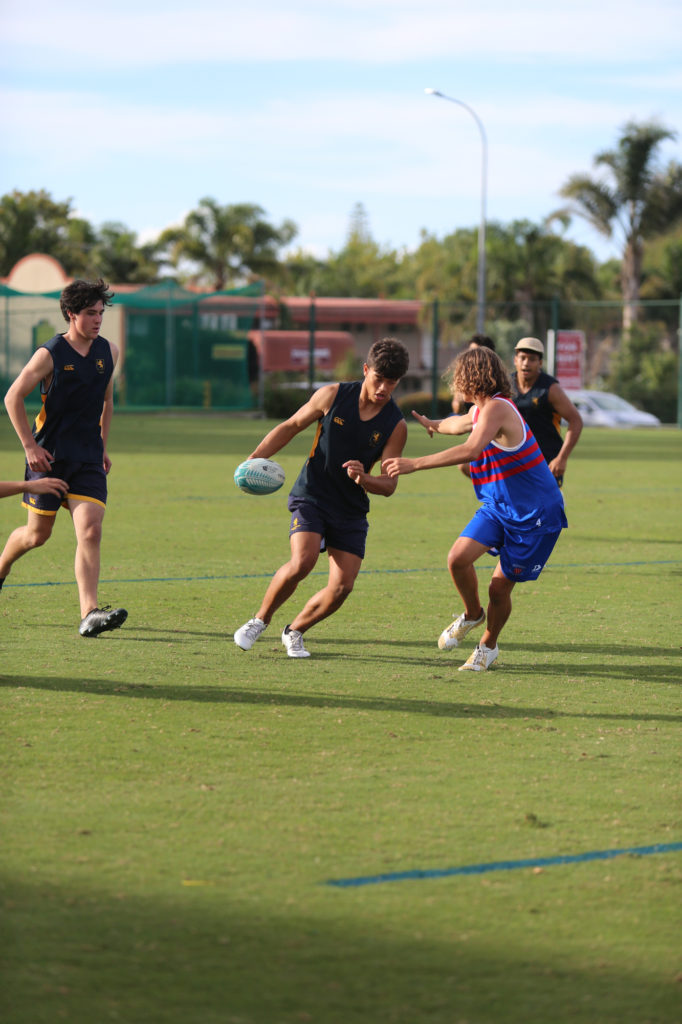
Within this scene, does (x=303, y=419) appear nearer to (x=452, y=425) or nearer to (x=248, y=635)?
(x=452, y=425)

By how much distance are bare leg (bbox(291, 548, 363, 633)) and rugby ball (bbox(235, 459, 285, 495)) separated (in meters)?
0.53

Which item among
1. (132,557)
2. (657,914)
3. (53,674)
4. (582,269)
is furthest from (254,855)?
(582,269)

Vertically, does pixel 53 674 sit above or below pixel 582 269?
below

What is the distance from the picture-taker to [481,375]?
727cm

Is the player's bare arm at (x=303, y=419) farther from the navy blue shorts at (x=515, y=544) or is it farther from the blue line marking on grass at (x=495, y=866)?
the blue line marking on grass at (x=495, y=866)

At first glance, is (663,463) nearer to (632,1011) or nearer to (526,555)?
(526,555)

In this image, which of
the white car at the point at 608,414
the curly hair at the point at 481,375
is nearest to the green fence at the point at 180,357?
the white car at the point at 608,414

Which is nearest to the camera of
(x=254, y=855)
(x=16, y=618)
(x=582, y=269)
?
(x=254, y=855)

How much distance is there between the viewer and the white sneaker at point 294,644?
763 centimetres

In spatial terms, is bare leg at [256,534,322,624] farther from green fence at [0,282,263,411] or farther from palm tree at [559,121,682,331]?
palm tree at [559,121,682,331]

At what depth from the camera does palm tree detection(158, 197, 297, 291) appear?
218 ft

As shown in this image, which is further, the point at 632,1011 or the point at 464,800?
the point at 464,800

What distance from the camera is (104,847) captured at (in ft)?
14.4

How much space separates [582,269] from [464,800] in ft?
210
